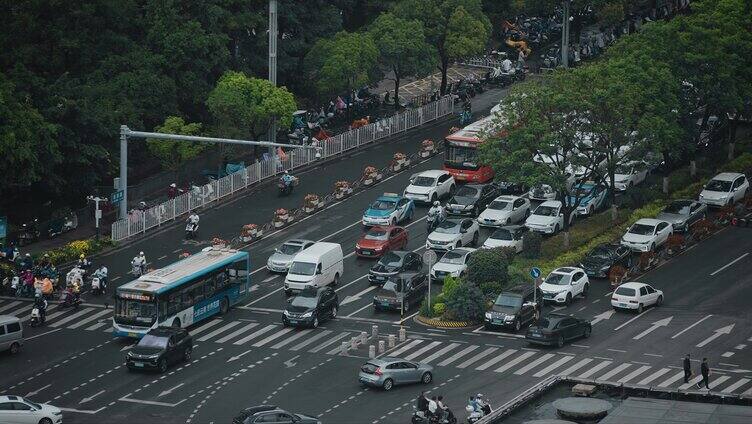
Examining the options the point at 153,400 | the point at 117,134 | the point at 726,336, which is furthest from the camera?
the point at 117,134

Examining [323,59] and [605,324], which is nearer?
[605,324]

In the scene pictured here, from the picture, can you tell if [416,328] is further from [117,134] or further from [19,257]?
[117,134]

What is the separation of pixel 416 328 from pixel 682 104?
3243cm

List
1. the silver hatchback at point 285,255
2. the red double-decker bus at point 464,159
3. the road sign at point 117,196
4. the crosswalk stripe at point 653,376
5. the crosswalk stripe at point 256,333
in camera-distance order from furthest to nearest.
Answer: the red double-decker bus at point 464,159
the road sign at point 117,196
the silver hatchback at point 285,255
the crosswalk stripe at point 256,333
the crosswalk stripe at point 653,376

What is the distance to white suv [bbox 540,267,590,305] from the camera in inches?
3725

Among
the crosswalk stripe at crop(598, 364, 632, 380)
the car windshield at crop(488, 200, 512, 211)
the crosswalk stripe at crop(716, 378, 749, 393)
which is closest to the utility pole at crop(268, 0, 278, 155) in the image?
the car windshield at crop(488, 200, 512, 211)

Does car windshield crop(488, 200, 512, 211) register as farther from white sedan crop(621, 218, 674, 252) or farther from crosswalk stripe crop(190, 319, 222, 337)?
crosswalk stripe crop(190, 319, 222, 337)

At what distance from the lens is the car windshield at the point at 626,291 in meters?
93.4

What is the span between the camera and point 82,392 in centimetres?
8244

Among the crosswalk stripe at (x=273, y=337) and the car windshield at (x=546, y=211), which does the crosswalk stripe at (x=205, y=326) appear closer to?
the crosswalk stripe at (x=273, y=337)

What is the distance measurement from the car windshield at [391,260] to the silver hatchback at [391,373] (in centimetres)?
1625

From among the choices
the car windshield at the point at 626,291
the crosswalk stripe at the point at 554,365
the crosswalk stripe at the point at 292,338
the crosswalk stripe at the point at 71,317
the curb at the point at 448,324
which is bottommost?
the crosswalk stripe at the point at 71,317

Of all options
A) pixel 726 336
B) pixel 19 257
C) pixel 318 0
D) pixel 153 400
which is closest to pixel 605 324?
pixel 726 336

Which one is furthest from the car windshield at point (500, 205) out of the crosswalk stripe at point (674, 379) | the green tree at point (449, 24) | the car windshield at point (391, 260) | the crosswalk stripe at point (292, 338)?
the green tree at point (449, 24)
